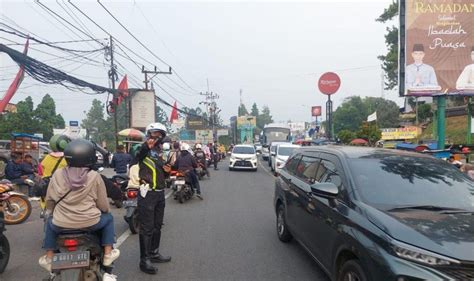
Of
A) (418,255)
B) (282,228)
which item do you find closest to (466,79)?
(282,228)

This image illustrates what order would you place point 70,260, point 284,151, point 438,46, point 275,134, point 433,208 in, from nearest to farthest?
point 70,260 < point 433,208 < point 438,46 < point 284,151 < point 275,134

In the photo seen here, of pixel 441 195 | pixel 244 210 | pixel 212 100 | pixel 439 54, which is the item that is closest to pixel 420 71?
pixel 439 54

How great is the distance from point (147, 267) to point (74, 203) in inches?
75.4

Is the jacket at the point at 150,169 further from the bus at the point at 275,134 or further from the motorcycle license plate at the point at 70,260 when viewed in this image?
the bus at the point at 275,134

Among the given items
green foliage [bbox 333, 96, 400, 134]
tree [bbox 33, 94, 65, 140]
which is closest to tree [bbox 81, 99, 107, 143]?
tree [bbox 33, 94, 65, 140]

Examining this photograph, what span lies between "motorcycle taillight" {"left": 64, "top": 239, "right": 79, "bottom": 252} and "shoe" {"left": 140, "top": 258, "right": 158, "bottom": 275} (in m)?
1.75

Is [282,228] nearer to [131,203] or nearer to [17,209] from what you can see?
[131,203]

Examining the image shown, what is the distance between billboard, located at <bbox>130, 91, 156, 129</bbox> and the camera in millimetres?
30688

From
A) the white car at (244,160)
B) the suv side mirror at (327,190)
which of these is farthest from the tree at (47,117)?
the suv side mirror at (327,190)

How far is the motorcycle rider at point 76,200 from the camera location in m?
3.49

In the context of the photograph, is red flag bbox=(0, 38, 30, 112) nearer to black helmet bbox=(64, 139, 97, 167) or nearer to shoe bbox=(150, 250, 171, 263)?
shoe bbox=(150, 250, 171, 263)

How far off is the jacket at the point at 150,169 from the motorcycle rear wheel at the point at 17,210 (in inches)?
185

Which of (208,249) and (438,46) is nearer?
(208,249)

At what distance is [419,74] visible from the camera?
15.0 m
